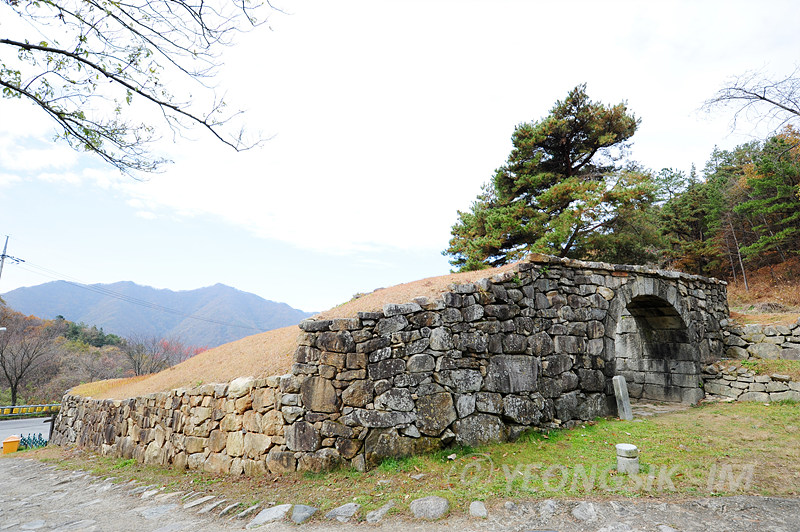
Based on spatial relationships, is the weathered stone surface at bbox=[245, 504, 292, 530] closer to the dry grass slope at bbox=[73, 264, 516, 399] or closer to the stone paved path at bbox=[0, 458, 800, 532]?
the stone paved path at bbox=[0, 458, 800, 532]

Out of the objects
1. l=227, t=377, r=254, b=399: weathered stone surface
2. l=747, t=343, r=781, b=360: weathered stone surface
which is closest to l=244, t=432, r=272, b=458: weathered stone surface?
l=227, t=377, r=254, b=399: weathered stone surface

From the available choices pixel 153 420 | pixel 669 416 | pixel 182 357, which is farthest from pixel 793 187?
pixel 182 357

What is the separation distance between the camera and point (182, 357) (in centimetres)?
3434

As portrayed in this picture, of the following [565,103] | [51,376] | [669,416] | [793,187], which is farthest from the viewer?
[51,376]

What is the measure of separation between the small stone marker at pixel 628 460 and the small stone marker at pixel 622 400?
2623 millimetres

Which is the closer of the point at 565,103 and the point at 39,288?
the point at 565,103

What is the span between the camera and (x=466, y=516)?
3.88 meters

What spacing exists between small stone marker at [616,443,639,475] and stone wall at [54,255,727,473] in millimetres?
1593

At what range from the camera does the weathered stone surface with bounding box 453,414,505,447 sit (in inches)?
221

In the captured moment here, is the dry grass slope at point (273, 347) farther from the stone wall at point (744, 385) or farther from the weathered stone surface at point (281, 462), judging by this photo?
the stone wall at point (744, 385)

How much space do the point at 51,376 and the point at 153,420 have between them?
23.2 m

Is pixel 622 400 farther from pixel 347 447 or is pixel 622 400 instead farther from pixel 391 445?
pixel 347 447

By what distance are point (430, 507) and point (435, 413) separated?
5.06ft

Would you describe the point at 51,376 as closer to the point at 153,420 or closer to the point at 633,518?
the point at 153,420
